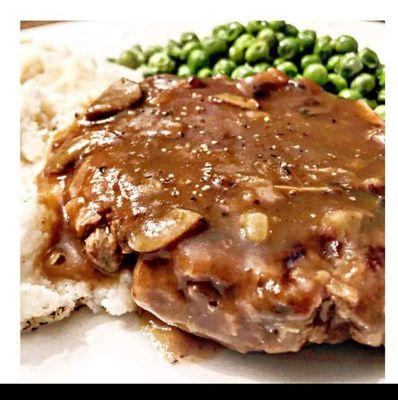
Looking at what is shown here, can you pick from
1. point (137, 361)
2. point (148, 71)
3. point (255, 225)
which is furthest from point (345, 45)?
point (137, 361)

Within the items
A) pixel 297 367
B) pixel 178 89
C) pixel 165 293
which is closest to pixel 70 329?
pixel 165 293

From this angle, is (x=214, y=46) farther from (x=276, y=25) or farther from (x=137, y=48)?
(x=137, y=48)

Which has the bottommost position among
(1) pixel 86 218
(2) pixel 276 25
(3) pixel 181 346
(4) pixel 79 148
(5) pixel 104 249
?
(3) pixel 181 346

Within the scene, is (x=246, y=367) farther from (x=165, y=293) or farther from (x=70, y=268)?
(x=70, y=268)

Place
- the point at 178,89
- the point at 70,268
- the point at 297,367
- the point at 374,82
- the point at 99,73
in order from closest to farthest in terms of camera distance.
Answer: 1. the point at 297,367
2. the point at 70,268
3. the point at 178,89
4. the point at 374,82
5. the point at 99,73

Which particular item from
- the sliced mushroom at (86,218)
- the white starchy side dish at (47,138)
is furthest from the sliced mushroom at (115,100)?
the sliced mushroom at (86,218)

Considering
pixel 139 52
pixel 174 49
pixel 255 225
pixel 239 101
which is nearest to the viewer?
pixel 255 225

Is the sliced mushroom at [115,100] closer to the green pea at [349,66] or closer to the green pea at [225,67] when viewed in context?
the green pea at [225,67]
